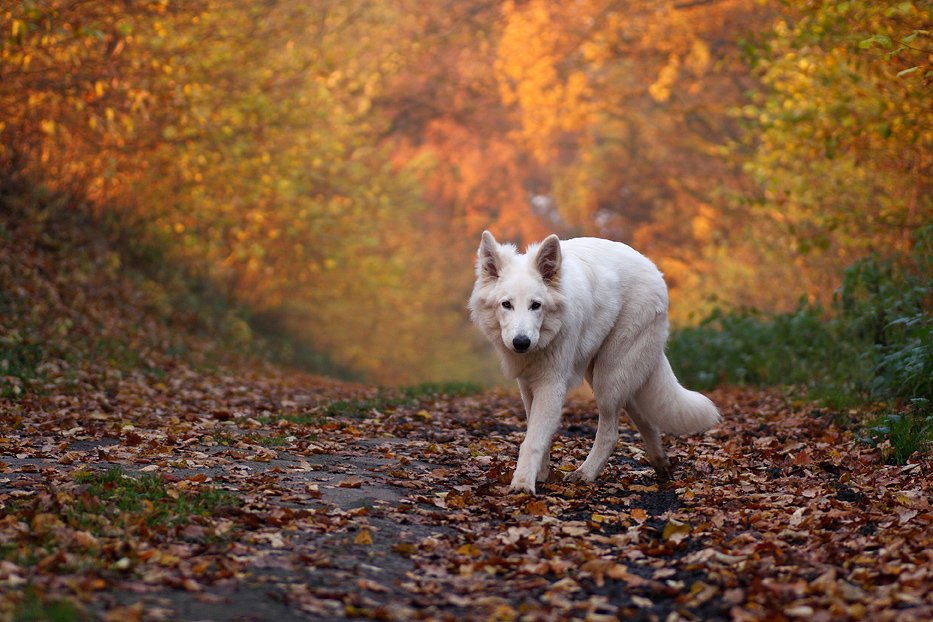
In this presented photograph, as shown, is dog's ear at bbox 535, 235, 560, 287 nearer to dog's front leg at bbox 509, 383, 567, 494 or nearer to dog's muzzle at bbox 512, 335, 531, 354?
dog's muzzle at bbox 512, 335, 531, 354

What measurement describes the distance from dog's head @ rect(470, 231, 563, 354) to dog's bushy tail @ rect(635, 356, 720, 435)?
114 centimetres

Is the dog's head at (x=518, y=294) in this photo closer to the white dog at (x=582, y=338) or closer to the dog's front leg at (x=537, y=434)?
the white dog at (x=582, y=338)

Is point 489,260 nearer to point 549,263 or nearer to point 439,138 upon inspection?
point 549,263

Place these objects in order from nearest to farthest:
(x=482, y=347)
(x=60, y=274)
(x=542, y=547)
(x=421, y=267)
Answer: (x=542, y=547), (x=60, y=274), (x=421, y=267), (x=482, y=347)

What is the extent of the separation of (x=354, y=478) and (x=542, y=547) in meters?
1.71

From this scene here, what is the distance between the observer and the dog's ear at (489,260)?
19.4ft

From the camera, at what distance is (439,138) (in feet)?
119

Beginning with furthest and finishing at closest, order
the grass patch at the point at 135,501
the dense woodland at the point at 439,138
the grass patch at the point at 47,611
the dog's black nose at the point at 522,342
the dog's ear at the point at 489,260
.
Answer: the dense woodland at the point at 439,138 → the dog's ear at the point at 489,260 → the dog's black nose at the point at 522,342 → the grass patch at the point at 135,501 → the grass patch at the point at 47,611

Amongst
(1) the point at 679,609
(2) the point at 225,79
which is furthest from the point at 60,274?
(1) the point at 679,609

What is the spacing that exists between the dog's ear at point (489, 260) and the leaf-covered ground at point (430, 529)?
5.02ft

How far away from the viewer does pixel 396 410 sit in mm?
9930

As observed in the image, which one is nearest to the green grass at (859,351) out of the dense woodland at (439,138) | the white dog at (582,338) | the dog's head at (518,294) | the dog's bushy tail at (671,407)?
the dense woodland at (439,138)

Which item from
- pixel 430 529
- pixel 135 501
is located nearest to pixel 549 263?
Answer: pixel 430 529

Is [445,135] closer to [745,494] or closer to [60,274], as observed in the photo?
[60,274]
